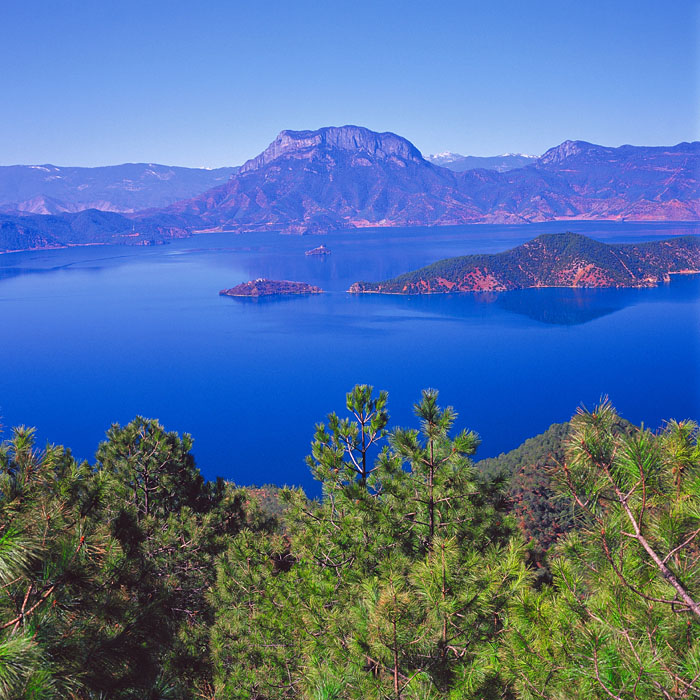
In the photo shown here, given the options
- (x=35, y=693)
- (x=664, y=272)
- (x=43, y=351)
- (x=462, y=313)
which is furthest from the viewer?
(x=664, y=272)

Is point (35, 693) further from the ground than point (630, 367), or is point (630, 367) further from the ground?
point (35, 693)

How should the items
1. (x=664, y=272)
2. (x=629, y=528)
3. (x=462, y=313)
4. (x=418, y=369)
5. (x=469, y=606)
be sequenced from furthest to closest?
(x=664, y=272) → (x=462, y=313) → (x=418, y=369) → (x=469, y=606) → (x=629, y=528)

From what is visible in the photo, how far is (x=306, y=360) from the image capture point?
5966 cm

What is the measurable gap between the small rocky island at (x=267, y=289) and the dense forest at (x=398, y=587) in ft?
316

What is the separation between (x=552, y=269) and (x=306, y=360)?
215ft

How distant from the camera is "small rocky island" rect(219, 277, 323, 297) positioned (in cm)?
10112

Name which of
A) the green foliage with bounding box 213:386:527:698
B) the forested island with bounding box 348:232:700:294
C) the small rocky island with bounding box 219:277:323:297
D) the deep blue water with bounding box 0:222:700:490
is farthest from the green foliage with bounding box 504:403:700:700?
the small rocky island with bounding box 219:277:323:297

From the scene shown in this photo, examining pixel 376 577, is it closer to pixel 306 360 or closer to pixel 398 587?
pixel 398 587

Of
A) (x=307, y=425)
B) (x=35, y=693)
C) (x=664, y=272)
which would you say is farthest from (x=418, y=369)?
(x=664, y=272)

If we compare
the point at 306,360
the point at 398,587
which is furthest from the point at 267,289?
the point at 398,587

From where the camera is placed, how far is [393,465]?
5.29 meters

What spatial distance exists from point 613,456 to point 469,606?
167 centimetres

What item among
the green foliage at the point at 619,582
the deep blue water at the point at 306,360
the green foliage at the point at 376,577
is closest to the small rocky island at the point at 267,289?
the deep blue water at the point at 306,360

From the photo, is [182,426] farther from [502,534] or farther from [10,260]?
[10,260]
